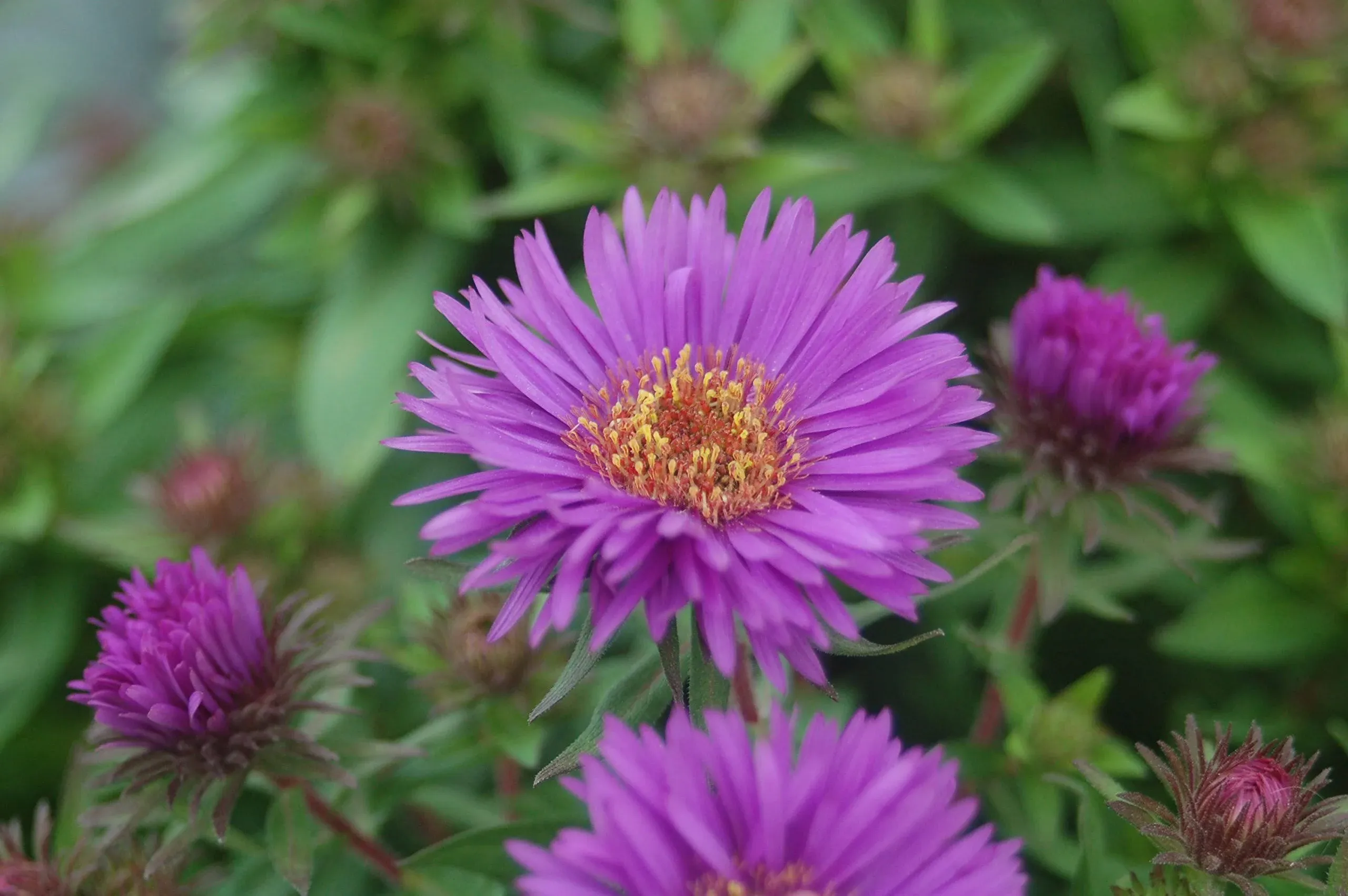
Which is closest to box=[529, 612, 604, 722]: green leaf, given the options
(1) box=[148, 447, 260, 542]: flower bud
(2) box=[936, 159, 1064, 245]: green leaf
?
(1) box=[148, 447, 260, 542]: flower bud

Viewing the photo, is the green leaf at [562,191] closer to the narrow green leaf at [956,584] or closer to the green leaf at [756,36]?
the green leaf at [756,36]

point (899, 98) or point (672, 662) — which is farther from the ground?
point (899, 98)

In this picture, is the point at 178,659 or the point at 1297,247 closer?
the point at 178,659

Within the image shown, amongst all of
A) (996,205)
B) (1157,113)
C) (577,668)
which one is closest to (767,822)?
(577,668)

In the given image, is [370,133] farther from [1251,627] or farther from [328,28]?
[1251,627]

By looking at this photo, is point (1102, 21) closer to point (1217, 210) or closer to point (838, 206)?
point (1217, 210)

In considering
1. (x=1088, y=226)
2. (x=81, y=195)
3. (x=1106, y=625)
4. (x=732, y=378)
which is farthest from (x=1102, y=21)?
(x=81, y=195)

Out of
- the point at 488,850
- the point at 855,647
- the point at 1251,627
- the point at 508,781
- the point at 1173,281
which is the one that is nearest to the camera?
the point at 855,647
